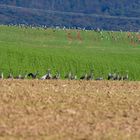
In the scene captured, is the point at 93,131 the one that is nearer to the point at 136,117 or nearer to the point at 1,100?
the point at 136,117

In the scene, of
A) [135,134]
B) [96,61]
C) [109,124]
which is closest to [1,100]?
[109,124]

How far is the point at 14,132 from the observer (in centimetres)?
2195

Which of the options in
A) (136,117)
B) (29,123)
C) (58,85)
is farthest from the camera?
(58,85)

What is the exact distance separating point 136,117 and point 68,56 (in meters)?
72.8

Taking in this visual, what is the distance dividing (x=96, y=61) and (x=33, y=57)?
12339mm

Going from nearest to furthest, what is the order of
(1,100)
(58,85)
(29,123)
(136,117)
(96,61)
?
(29,123), (136,117), (1,100), (58,85), (96,61)

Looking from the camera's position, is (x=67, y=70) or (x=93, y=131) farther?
(x=67, y=70)

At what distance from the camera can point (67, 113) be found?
2572 cm

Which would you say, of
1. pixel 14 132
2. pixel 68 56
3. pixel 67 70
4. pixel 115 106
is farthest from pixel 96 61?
pixel 14 132

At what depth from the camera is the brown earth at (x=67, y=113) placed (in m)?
22.1

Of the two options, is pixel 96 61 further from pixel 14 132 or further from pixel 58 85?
pixel 14 132

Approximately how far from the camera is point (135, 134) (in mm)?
22406

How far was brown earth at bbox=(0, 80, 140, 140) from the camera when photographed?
2211 centimetres

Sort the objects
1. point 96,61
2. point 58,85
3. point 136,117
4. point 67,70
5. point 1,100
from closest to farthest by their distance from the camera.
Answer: point 136,117, point 1,100, point 58,85, point 67,70, point 96,61
